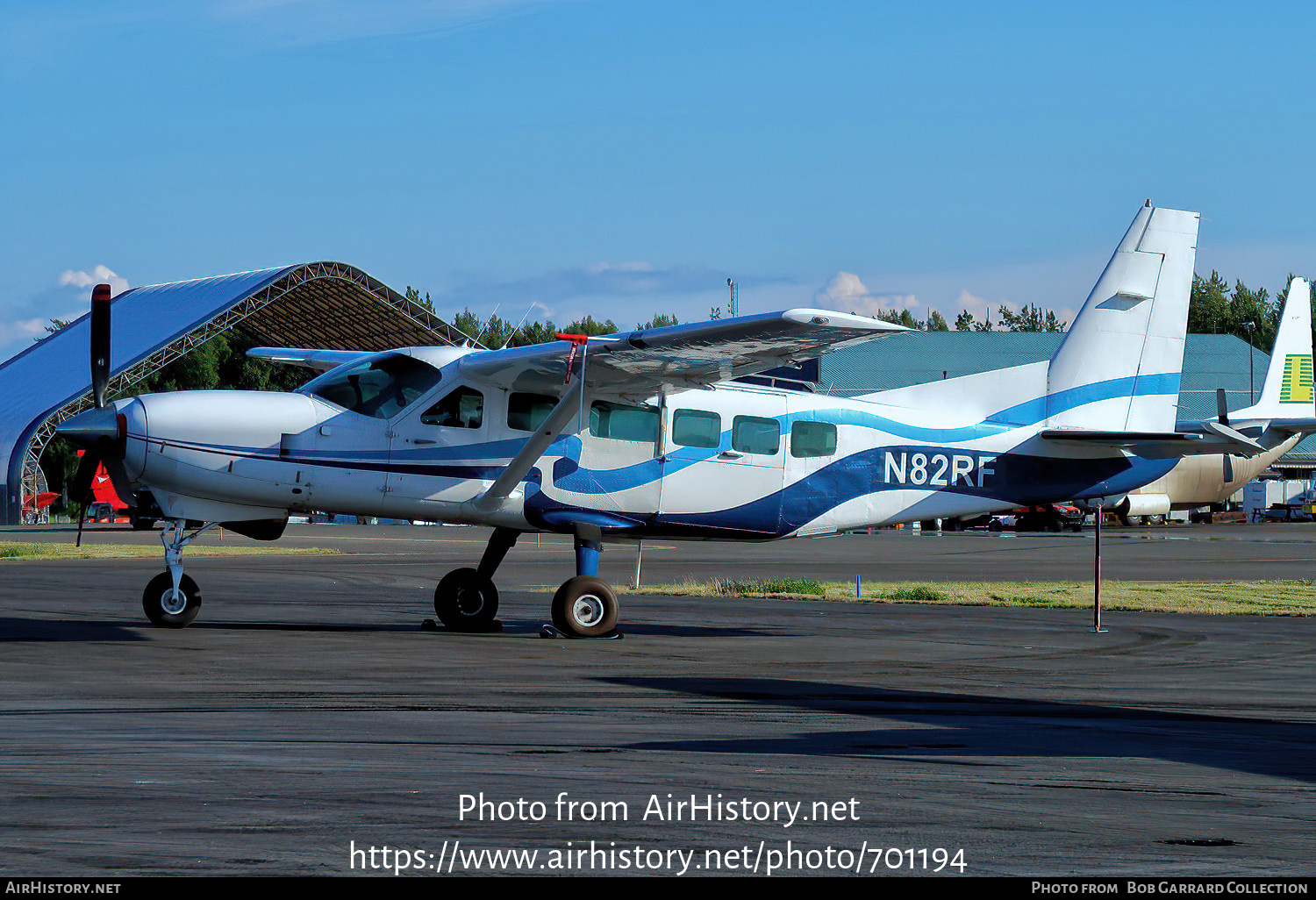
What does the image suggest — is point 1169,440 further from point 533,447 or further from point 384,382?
point 384,382

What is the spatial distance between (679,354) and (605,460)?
7.11 feet

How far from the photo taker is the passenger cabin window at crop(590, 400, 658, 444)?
53.4 ft

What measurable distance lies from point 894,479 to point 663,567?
16.7 meters

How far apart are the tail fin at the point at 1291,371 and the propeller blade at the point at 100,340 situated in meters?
15.1

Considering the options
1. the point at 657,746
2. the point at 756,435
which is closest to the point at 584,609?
the point at 756,435

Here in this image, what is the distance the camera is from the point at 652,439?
54.0ft

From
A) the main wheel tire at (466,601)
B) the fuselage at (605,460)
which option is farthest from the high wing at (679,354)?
the main wheel tire at (466,601)

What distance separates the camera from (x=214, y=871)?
4.90 meters

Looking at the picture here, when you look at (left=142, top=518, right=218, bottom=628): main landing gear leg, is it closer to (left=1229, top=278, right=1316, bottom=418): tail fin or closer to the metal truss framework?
(left=1229, top=278, right=1316, bottom=418): tail fin

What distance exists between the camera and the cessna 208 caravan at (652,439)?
1508 centimetres

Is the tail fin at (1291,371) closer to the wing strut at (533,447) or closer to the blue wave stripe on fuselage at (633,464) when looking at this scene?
the blue wave stripe on fuselage at (633,464)

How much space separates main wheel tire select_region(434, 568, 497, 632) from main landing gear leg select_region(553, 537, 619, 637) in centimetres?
164
